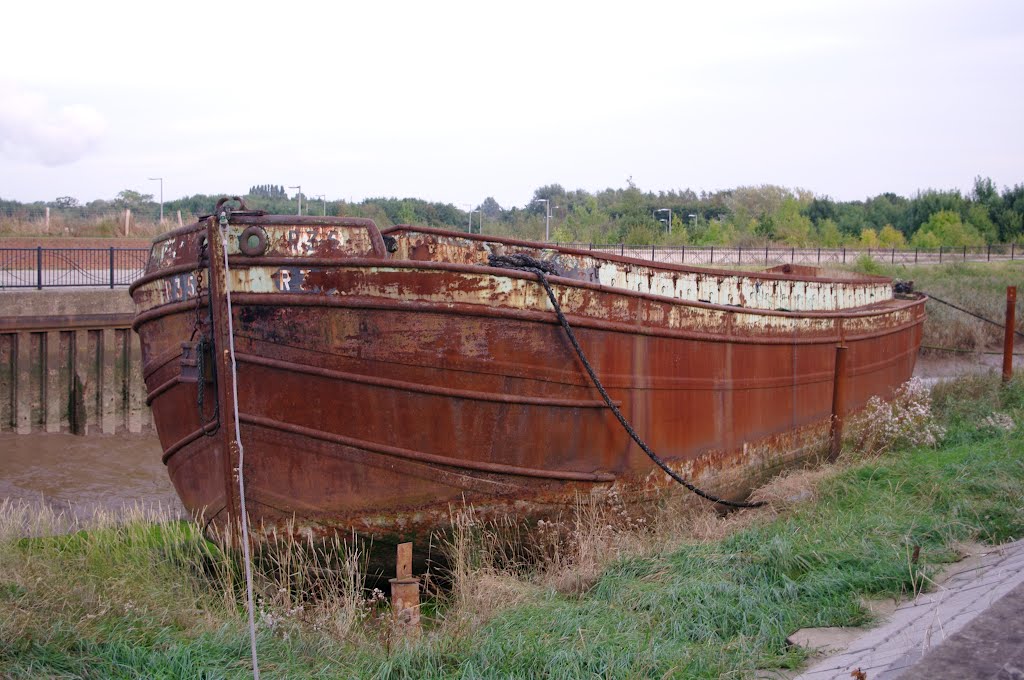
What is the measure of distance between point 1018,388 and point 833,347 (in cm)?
446

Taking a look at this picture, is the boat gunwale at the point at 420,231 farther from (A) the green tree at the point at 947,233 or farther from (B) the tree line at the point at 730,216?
(A) the green tree at the point at 947,233

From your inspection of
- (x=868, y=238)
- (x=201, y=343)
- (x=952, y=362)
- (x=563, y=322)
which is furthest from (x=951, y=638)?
(x=868, y=238)

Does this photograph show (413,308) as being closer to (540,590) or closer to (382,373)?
(382,373)

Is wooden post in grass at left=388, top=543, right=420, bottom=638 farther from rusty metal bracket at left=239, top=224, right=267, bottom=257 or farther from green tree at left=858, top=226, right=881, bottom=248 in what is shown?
green tree at left=858, top=226, right=881, bottom=248

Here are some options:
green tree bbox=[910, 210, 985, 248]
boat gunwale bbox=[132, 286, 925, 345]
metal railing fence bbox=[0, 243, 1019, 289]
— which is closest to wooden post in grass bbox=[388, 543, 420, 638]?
boat gunwale bbox=[132, 286, 925, 345]

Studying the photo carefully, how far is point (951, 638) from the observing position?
3.64 metres

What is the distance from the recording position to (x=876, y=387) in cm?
1220

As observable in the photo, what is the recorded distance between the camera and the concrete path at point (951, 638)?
133 inches

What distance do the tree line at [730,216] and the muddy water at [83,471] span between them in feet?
66.0

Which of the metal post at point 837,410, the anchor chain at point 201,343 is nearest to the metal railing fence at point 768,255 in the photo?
the metal post at point 837,410

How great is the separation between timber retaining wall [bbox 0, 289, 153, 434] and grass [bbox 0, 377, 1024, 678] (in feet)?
24.6

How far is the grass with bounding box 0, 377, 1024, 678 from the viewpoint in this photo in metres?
4.07

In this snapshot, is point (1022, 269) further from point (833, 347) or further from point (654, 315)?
point (654, 315)

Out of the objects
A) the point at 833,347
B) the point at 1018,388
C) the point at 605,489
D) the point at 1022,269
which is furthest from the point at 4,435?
the point at 1022,269
